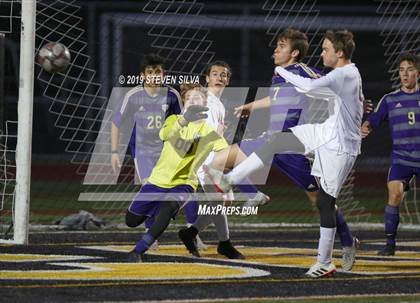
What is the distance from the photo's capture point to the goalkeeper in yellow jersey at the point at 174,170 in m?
8.92

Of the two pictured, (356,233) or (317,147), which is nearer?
(317,147)

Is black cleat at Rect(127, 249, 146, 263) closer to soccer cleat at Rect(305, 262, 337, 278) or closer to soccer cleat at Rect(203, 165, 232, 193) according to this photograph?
soccer cleat at Rect(203, 165, 232, 193)

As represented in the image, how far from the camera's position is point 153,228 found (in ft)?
29.1

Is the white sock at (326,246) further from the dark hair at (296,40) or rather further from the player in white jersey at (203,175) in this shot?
the dark hair at (296,40)

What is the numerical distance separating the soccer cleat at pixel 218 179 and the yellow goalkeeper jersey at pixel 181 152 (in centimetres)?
23

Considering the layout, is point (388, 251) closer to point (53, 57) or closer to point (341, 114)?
point (341, 114)

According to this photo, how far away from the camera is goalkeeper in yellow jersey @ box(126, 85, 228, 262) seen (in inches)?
351

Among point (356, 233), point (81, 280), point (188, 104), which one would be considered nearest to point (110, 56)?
point (356, 233)

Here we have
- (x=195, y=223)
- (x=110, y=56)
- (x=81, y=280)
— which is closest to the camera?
(x=81, y=280)

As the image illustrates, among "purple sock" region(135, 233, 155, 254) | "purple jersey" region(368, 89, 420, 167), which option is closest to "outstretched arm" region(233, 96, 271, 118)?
"purple sock" region(135, 233, 155, 254)

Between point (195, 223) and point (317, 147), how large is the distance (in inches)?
65.2

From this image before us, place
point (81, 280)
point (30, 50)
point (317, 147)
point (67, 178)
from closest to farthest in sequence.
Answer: point (81, 280) → point (317, 147) → point (30, 50) → point (67, 178)

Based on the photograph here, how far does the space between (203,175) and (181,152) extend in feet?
3.65

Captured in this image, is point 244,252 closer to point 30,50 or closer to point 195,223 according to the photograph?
point 195,223
